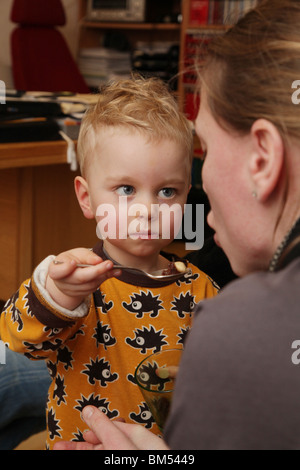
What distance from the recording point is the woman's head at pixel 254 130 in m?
0.69

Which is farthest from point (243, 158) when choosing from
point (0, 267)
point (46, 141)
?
point (0, 267)

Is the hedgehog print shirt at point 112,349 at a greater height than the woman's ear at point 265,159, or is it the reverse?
the woman's ear at point 265,159

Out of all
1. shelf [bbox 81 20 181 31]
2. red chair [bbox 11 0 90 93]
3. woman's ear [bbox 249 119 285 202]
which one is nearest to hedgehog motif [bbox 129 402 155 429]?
woman's ear [bbox 249 119 285 202]

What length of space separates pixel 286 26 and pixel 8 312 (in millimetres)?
620

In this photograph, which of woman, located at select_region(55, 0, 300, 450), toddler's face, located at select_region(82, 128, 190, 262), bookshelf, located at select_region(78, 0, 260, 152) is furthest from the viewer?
bookshelf, located at select_region(78, 0, 260, 152)

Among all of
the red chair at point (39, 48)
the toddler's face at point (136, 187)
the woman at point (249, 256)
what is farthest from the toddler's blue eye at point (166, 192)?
the red chair at point (39, 48)

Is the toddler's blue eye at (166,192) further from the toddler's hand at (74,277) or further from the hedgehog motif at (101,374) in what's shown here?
the hedgehog motif at (101,374)

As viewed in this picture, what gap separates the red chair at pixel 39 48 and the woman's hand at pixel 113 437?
352 cm

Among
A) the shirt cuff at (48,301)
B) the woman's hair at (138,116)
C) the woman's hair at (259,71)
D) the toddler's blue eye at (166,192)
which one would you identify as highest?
the woman's hair at (259,71)

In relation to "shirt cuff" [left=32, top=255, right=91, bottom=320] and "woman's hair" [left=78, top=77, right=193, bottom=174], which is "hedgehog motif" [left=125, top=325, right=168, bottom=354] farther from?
"woman's hair" [left=78, top=77, right=193, bottom=174]

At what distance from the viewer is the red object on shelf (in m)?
4.41

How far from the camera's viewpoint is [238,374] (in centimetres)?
56

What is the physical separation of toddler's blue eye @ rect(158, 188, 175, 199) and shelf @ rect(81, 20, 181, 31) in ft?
12.6
